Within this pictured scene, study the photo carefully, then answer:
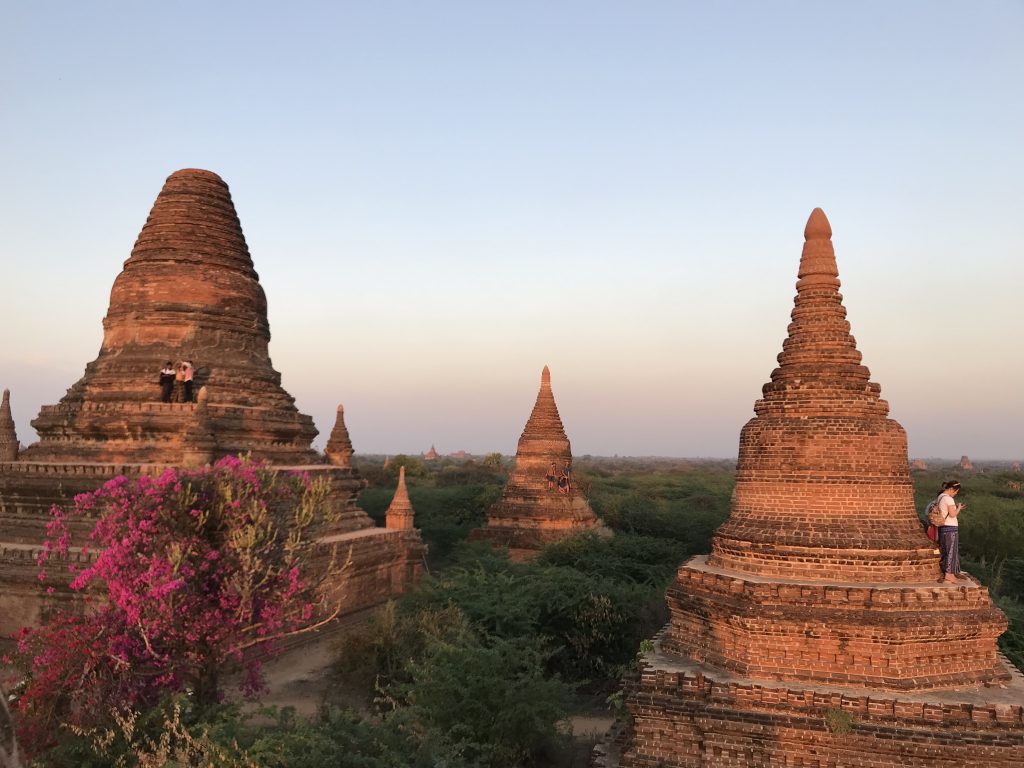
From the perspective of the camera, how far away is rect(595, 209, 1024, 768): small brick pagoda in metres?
7.48

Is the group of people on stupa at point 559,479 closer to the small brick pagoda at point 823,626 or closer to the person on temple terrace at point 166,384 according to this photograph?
the person on temple terrace at point 166,384

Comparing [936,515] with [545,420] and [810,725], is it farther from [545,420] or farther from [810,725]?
[545,420]

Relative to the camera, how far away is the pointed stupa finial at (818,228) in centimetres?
1031

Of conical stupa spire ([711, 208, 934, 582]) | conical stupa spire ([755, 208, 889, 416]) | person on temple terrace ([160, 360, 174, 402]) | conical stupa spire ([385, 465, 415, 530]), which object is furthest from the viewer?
conical stupa spire ([385, 465, 415, 530])

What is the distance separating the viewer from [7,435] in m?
22.6

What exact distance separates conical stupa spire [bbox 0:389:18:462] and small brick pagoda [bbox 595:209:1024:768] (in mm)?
21200

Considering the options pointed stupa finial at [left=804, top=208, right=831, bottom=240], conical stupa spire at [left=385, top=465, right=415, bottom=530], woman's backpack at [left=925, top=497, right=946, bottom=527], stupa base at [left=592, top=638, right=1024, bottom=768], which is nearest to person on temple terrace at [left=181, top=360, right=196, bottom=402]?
conical stupa spire at [left=385, top=465, right=415, bottom=530]

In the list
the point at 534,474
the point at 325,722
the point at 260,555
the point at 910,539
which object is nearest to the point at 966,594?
the point at 910,539

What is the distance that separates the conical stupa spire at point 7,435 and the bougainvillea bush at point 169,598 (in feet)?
47.1

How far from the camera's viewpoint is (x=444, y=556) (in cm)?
2578

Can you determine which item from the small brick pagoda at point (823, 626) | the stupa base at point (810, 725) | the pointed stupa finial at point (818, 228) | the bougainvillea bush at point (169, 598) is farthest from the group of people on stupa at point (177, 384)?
the pointed stupa finial at point (818, 228)

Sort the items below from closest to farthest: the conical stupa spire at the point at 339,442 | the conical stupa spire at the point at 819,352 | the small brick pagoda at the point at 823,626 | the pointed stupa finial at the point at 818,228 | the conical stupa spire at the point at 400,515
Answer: the small brick pagoda at the point at 823,626 → the conical stupa spire at the point at 819,352 → the pointed stupa finial at the point at 818,228 → the conical stupa spire at the point at 400,515 → the conical stupa spire at the point at 339,442

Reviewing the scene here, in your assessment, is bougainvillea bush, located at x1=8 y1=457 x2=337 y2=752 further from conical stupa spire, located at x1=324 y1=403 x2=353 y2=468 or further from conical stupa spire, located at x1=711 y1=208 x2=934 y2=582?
conical stupa spire, located at x1=324 y1=403 x2=353 y2=468

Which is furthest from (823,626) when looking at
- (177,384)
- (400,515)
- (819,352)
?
(177,384)
